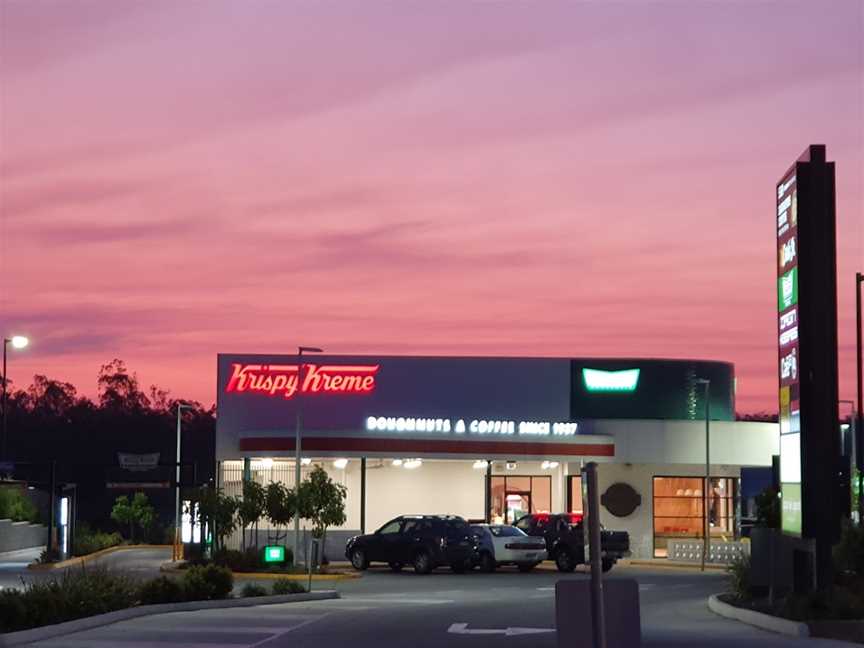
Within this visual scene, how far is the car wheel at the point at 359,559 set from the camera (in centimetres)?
5091

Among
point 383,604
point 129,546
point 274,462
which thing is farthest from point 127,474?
point 383,604

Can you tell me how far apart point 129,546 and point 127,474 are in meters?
14.4

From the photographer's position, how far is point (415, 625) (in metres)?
26.9

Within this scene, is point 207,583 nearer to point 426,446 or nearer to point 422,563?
point 422,563

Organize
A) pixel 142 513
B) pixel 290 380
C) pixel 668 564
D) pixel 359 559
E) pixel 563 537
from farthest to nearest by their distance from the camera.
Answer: pixel 142 513 → pixel 290 380 → pixel 668 564 → pixel 563 537 → pixel 359 559

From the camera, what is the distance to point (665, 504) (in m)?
60.6

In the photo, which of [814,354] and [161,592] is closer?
[814,354]

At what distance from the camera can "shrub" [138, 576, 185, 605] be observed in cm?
3066

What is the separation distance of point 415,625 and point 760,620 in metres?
5.84

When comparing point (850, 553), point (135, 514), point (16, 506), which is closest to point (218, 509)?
point (16, 506)

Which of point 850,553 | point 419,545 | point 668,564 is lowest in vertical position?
point 668,564

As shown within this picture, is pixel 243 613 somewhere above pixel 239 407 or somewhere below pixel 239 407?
below

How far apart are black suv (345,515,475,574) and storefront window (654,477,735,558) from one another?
41.2ft

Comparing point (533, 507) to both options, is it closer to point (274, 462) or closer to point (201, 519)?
point (274, 462)
